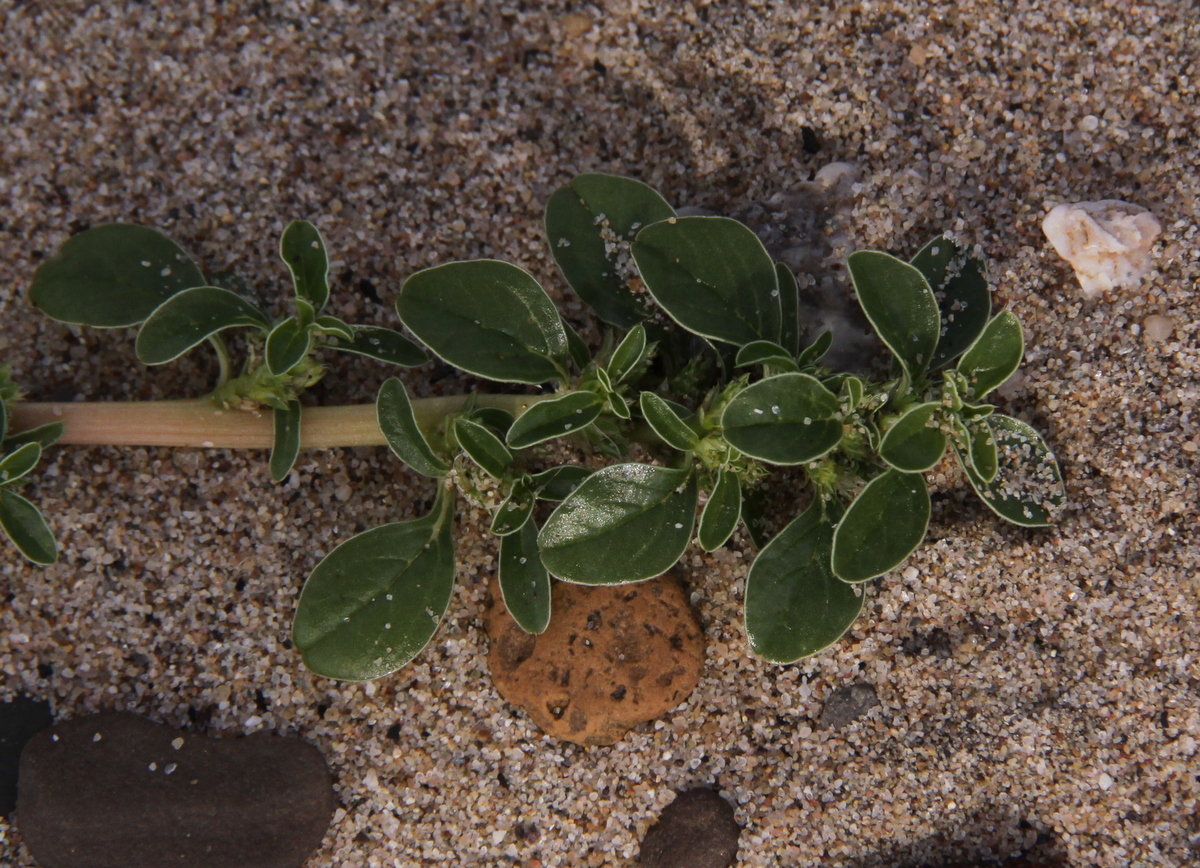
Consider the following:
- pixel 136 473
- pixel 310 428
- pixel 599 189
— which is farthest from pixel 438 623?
pixel 599 189

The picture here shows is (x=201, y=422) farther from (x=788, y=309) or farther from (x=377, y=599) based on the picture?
(x=788, y=309)

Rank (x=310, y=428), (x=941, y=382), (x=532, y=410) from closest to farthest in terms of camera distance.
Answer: (x=532, y=410), (x=941, y=382), (x=310, y=428)

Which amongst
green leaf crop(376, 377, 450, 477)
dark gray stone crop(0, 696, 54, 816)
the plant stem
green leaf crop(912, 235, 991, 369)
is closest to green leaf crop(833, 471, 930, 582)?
green leaf crop(912, 235, 991, 369)

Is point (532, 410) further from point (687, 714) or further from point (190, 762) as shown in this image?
point (190, 762)

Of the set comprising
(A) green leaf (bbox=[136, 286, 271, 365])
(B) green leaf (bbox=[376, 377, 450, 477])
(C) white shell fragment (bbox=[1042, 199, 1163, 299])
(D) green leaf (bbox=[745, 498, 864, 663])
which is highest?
(C) white shell fragment (bbox=[1042, 199, 1163, 299])

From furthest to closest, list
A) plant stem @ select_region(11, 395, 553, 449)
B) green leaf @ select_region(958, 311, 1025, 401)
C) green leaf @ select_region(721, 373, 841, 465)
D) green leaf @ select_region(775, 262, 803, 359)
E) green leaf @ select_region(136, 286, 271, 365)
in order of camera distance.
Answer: plant stem @ select_region(11, 395, 553, 449) → green leaf @ select_region(775, 262, 803, 359) → green leaf @ select_region(136, 286, 271, 365) → green leaf @ select_region(958, 311, 1025, 401) → green leaf @ select_region(721, 373, 841, 465)

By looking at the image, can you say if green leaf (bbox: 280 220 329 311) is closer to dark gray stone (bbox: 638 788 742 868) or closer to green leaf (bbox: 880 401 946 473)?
green leaf (bbox: 880 401 946 473)

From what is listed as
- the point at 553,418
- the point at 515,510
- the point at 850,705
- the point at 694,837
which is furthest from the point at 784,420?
the point at 694,837
